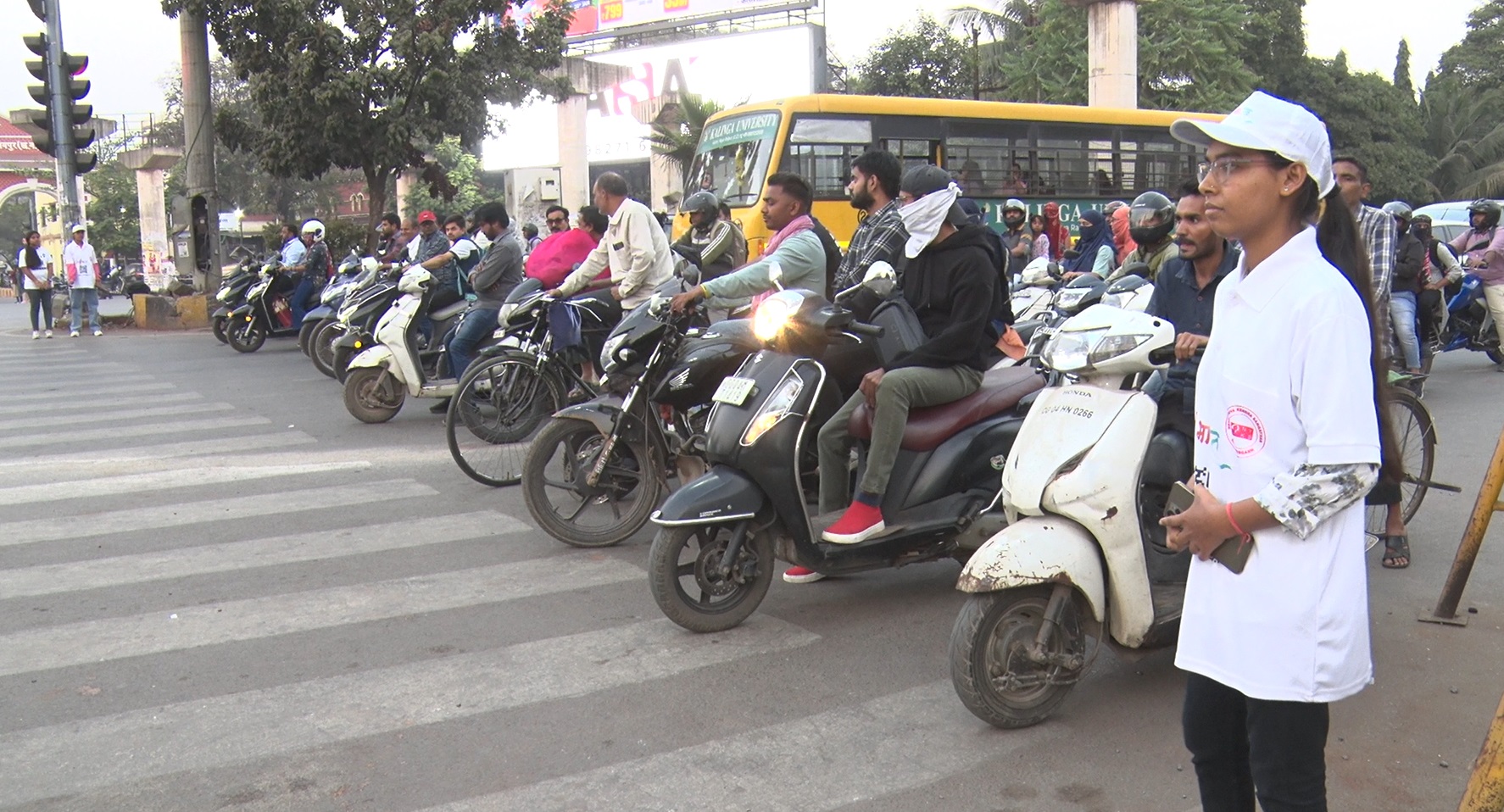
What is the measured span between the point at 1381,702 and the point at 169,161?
89.1ft

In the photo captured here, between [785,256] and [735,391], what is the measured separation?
156 cm

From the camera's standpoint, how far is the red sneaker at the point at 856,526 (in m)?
4.77

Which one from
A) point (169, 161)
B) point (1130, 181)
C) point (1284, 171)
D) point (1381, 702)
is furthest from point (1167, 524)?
point (169, 161)

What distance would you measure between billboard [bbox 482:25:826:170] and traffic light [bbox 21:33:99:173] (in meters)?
26.3

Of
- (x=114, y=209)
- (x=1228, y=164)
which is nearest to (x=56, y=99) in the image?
(x=1228, y=164)

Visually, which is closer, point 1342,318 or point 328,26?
point 1342,318

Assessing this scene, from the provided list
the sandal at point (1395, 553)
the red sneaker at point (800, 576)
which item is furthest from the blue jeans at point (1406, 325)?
the red sneaker at point (800, 576)

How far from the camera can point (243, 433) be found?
9.47m

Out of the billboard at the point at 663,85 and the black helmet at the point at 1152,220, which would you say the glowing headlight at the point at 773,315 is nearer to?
the black helmet at the point at 1152,220

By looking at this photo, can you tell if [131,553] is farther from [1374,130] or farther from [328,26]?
[1374,130]

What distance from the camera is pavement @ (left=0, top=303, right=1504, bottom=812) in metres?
3.51

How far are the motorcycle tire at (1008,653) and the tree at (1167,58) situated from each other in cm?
3059

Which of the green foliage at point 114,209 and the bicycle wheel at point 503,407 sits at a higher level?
the green foliage at point 114,209

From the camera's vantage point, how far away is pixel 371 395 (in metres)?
9.64
